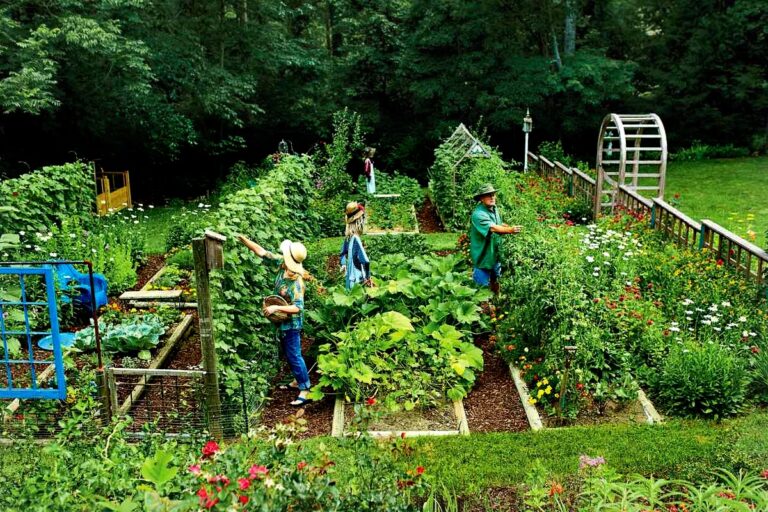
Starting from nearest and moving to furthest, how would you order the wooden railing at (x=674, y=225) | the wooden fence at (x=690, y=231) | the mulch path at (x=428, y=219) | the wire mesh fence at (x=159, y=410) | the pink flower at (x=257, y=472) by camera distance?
1. the pink flower at (x=257, y=472)
2. the wire mesh fence at (x=159, y=410)
3. the wooden fence at (x=690, y=231)
4. the wooden railing at (x=674, y=225)
5. the mulch path at (x=428, y=219)

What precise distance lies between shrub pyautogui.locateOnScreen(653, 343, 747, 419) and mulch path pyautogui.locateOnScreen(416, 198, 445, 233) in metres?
8.40

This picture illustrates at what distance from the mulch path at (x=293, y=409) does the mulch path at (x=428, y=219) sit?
7.56 m

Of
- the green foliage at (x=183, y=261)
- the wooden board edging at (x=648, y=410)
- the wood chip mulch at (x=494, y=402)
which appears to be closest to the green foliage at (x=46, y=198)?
the green foliage at (x=183, y=261)

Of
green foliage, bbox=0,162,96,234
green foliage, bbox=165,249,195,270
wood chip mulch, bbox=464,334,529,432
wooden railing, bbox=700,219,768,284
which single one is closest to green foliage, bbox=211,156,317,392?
wood chip mulch, bbox=464,334,529,432

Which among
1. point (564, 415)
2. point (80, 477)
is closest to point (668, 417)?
point (564, 415)

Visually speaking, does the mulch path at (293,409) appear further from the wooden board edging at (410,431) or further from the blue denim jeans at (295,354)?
the blue denim jeans at (295,354)

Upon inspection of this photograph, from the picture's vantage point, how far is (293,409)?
6.67m

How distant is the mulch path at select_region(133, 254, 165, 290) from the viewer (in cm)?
1088

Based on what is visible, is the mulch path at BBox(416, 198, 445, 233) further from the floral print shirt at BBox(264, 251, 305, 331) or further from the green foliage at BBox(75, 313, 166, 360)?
the floral print shirt at BBox(264, 251, 305, 331)

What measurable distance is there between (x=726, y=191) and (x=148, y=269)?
13.4 m

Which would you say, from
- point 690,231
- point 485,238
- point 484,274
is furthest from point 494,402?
point 690,231

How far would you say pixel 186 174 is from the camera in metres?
23.4

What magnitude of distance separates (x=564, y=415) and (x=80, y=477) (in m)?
3.85

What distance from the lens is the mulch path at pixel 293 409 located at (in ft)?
20.6
